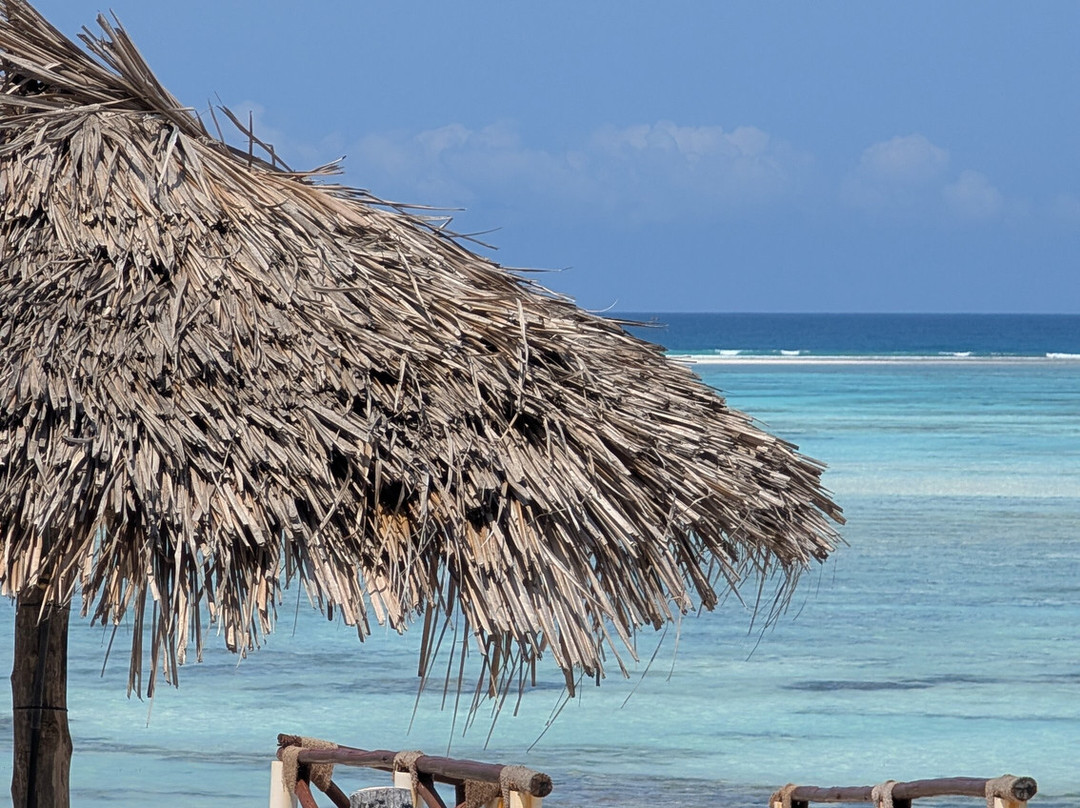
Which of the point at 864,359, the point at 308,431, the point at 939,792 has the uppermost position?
the point at 864,359

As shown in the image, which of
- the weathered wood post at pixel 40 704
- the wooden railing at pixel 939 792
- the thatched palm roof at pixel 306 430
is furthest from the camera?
the weathered wood post at pixel 40 704

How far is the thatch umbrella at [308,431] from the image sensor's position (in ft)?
9.83

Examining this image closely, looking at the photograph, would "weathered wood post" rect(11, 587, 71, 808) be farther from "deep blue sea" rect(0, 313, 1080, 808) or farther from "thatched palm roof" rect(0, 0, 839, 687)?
"deep blue sea" rect(0, 313, 1080, 808)

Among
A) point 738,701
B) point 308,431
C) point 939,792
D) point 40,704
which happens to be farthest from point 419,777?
point 738,701

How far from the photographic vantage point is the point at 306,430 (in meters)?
3.09

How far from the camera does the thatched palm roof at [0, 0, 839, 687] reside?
299cm

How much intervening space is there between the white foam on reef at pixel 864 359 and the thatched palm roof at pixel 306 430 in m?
44.1

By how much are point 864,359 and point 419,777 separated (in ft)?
170

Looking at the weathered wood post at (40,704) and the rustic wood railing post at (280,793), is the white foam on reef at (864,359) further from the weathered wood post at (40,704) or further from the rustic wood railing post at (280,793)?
the rustic wood railing post at (280,793)

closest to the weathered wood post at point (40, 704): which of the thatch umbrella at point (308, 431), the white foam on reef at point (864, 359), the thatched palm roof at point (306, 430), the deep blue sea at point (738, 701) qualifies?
the thatch umbrella at point (308, 431)

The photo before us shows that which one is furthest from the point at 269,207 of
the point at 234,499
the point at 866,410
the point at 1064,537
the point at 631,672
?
the point at 866,410

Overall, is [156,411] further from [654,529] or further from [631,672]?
[631,672]

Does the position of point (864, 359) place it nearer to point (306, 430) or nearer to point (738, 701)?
point (738, 701)

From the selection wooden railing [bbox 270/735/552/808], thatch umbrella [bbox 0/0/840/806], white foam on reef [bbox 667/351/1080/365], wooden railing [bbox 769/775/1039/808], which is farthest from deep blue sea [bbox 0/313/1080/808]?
white foam on reef [bbox 667/351/1080/365]
